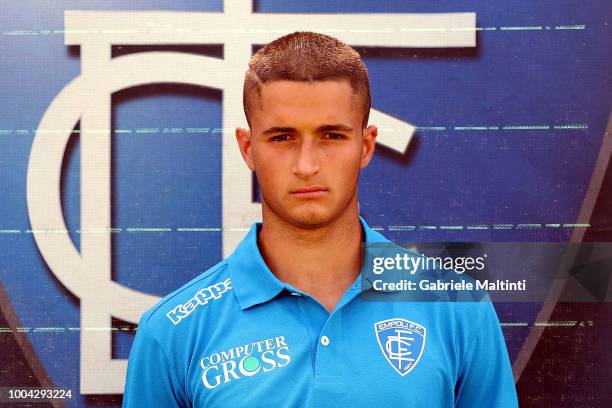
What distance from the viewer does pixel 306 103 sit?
1496mm

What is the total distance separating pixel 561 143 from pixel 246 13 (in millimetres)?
881

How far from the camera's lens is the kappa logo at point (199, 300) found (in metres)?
1.57

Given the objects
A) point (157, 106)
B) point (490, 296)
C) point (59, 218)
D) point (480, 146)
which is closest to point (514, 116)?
point (480, 146)

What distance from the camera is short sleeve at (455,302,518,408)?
160 centimetres

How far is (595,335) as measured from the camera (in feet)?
6.30

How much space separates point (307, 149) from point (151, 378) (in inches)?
22.8

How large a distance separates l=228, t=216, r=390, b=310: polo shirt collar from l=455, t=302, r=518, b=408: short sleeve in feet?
0.95

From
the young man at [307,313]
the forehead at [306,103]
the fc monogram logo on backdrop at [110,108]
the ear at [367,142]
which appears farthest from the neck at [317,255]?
the fc monogram logo on backdrop at [110,108]

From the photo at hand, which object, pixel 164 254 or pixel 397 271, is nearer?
pixel 397 271

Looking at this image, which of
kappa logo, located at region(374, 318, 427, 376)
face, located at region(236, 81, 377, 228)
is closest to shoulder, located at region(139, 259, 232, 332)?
face, located at region(236, 81, 377, 228)

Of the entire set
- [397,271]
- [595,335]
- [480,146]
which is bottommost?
[595,335]

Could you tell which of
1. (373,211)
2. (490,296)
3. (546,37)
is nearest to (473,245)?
(490,296)

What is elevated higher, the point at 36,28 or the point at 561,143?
Result: the point at 36,28

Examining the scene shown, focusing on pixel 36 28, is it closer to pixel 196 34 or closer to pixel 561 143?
pixel 196 34
